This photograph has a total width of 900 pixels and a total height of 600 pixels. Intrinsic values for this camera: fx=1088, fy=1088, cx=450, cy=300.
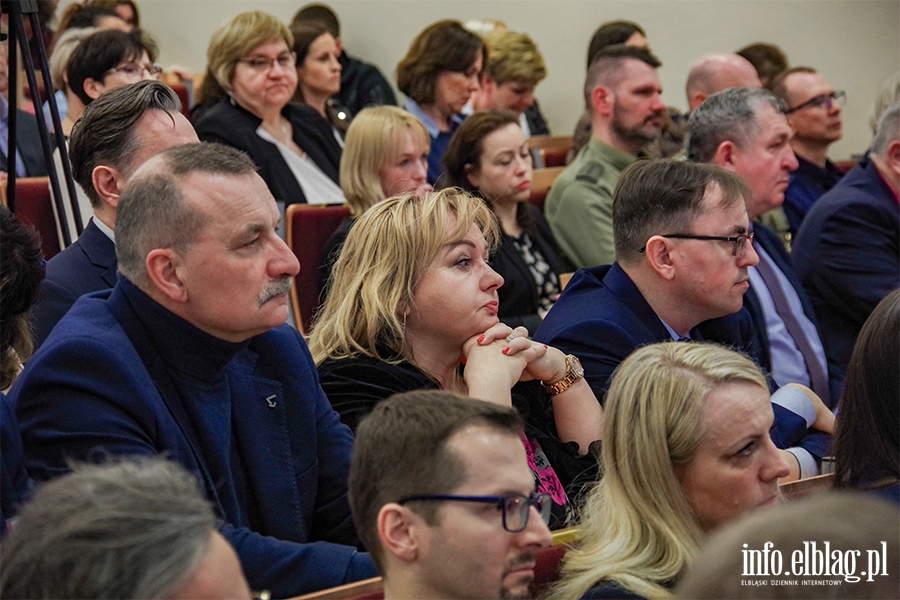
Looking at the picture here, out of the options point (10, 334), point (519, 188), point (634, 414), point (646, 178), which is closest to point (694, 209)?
point (646, 178)

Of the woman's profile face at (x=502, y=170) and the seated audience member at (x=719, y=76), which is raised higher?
the seated audience member at (x=719, y=76)

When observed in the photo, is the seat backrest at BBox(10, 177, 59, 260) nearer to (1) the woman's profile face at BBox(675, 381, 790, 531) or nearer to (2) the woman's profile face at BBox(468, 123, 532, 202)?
(2) the woman's profile face at BBox(468, 123, 532, 202)

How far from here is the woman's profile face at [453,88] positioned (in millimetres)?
4742

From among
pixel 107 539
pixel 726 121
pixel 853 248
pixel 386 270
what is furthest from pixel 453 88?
pixel 107 539

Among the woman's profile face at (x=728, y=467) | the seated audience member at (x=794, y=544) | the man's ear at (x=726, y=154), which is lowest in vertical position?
the woman's profile face at (x=728, y=467)

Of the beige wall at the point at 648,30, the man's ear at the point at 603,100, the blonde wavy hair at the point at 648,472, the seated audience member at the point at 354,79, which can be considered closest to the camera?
the blonde wavy hair at the point at 648,472

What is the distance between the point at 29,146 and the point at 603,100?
2.13 meters

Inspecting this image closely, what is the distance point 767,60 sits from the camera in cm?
558

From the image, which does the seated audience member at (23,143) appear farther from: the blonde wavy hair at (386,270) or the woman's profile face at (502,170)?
the blonde wavy hair at (386,270)

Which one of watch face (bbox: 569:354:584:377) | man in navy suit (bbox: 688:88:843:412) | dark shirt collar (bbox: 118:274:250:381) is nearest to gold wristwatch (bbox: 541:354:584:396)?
watch face (bbox: 569:354:584:377)

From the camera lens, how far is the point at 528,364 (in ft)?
7.01

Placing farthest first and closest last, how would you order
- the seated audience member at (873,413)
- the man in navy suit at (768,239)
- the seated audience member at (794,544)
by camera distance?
the man in navy suit at (768,239)
the seated audience member at (873,413)
the seated audience member at (794,544)

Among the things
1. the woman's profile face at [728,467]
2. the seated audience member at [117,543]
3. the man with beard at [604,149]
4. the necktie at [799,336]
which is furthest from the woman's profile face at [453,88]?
the seated audience member at [117,543]

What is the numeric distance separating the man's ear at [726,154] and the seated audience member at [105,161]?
1733 millimetres
